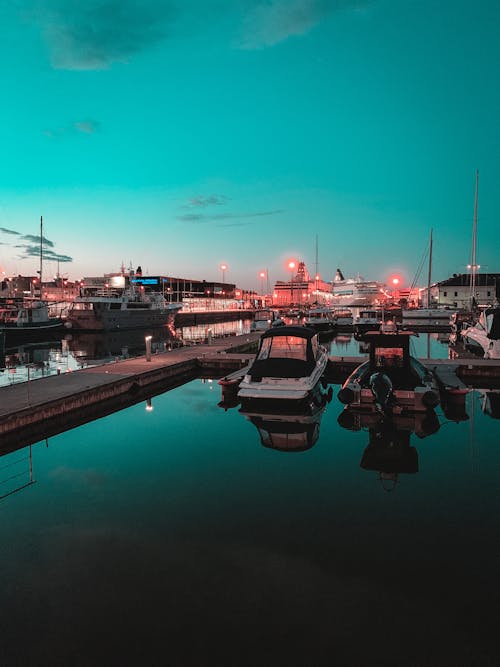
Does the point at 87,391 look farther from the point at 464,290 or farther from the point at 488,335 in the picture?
the point at 464,290

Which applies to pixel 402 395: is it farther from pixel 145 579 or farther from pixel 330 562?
pixel 145 579

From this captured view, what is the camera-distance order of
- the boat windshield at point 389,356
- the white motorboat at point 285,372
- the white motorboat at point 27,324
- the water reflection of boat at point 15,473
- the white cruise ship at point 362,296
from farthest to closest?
1. the white cruise ship at point 362,296
2. the white motorboat at point 27,324
3. the boat windshield at point 389,356
4. the white motorboat at point 285,372
5. the water reflection of boat at point 15,473

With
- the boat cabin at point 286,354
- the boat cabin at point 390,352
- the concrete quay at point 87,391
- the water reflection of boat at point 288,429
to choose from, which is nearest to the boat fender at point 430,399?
the boat cabin at point 390,352

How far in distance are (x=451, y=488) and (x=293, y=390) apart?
6.56 meters

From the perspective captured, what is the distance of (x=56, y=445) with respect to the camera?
12547mm

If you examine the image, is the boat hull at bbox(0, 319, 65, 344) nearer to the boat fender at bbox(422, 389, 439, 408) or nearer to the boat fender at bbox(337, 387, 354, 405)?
the boat fender at bbox(337, 387, 354, 405)

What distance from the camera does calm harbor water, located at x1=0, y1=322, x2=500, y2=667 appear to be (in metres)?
5.01

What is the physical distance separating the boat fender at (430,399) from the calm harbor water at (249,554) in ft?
6.89

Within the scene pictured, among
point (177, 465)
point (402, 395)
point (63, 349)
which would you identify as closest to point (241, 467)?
point (177, 465)

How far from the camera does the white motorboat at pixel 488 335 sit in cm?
2581

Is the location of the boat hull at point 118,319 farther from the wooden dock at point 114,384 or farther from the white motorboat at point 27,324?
the wooden dock at point 114,384

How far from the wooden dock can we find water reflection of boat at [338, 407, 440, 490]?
3.40 meters

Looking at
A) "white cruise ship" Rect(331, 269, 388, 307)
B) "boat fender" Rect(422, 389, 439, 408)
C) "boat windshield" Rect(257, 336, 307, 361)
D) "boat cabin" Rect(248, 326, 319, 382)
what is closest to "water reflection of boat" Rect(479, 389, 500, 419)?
"boat fender" Rect(422, 389, 439, 408)

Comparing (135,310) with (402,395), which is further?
(135,310)
